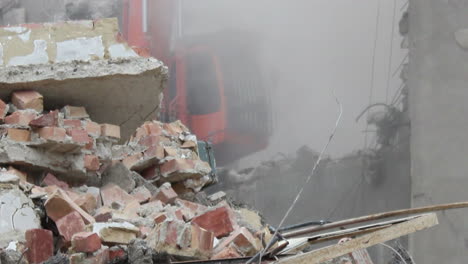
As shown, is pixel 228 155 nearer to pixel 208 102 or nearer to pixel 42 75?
pixel 208 102

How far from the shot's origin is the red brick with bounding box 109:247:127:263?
3369 millimetres

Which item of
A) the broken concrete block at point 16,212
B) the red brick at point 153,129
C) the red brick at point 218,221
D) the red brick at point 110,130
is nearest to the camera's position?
the broken concrete block at point 16,212

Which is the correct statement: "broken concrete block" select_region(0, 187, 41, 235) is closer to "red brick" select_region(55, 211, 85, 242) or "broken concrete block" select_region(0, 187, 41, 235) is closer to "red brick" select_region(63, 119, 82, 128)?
"red brick" select_region(55, 211, 85, 242)

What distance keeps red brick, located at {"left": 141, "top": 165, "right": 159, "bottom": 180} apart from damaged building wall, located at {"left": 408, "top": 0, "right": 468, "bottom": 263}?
8693 millimetres

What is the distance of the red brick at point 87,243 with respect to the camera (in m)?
3.35

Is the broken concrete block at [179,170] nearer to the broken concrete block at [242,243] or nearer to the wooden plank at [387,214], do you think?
the broken concrete block at [242,243]

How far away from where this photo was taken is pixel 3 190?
147 inches

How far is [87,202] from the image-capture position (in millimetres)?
4145

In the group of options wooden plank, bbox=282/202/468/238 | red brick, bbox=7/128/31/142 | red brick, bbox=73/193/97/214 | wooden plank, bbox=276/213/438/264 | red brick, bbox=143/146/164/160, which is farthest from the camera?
red brick, bbox=143/146/164/160

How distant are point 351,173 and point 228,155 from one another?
6.89 feet

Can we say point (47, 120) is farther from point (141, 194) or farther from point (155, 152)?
point (155, 152)

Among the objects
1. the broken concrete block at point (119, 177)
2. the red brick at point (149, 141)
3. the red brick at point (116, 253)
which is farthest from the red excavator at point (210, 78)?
the red brick at point (116, 253)

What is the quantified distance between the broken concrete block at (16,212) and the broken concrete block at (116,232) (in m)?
0.35

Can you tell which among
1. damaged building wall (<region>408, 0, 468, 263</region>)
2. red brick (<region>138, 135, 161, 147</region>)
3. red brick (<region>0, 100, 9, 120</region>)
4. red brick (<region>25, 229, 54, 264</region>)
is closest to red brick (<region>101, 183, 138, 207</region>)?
red brick (<region>0, 100, 9, 120</region>)
